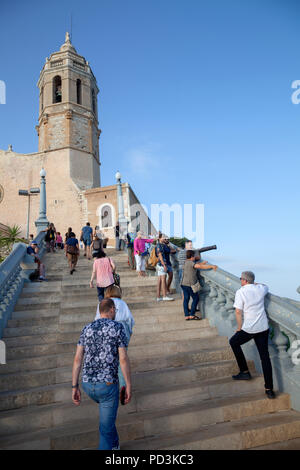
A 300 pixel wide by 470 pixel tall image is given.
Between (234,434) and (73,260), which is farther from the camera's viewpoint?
(73,260)

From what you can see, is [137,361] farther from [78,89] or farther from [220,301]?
[78,89]

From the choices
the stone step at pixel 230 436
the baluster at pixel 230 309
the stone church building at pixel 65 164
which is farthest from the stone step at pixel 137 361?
the stone church building at pixel 65 164

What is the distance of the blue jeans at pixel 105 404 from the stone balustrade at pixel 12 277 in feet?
10.5

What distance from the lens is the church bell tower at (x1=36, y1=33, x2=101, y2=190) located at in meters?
30.7

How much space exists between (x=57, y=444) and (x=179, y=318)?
11.4ft

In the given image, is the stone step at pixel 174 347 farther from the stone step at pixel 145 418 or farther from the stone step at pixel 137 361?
the stone step at pixel 145 418

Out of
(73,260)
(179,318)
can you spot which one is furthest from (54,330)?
Answer: (73,260)

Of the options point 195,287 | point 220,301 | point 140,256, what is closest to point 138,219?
point 140,256

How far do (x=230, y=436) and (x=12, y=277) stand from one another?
16.9 ft

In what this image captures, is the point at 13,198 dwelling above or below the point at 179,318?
above

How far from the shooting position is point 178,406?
13.2ft

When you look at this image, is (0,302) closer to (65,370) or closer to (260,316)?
(65,370)

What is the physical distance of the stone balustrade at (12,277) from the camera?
19.1 ft

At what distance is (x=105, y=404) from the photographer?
9.45 feet
